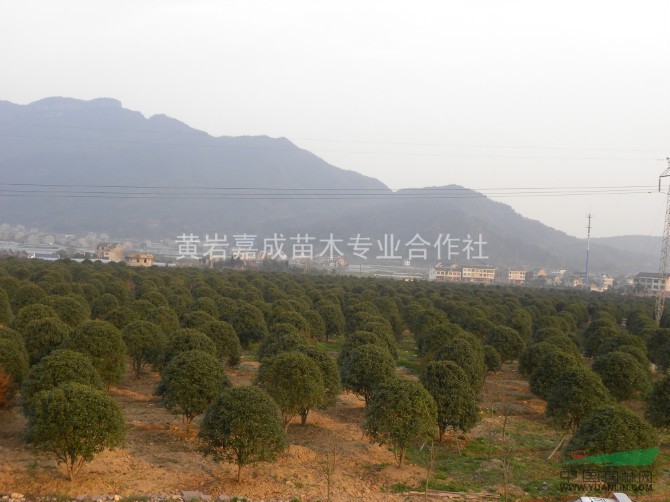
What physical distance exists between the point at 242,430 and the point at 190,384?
16.1ft

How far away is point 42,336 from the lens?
2525 cm

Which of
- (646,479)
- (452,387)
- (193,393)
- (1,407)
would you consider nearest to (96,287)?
(1,407)

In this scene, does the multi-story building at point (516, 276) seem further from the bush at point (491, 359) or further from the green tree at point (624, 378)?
the green tree at point (624, 378)

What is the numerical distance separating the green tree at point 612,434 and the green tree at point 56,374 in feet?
54.9

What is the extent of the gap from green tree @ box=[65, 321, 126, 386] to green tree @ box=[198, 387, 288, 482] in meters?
8.86

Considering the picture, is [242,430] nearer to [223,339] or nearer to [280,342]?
[280,342]

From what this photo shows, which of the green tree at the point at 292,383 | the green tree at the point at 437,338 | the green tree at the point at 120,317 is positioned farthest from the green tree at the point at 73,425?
the green tree at the point at 437,338

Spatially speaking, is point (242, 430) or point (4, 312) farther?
point (4, 312)

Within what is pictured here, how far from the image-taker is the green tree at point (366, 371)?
80.7ft

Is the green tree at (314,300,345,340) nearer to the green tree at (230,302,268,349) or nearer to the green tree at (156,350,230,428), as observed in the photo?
the green tree at (230,302,268,349)

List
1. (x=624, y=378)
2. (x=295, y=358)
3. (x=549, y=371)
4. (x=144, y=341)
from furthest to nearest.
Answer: (x=144, y=341) → (x=549, y=371) → (x=624, y=378) → (x=295, y=358)

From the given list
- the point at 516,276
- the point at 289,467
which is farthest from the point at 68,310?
the point at 516,276

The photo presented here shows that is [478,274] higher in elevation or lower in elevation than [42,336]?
higher

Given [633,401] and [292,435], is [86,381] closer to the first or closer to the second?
[292,435]
